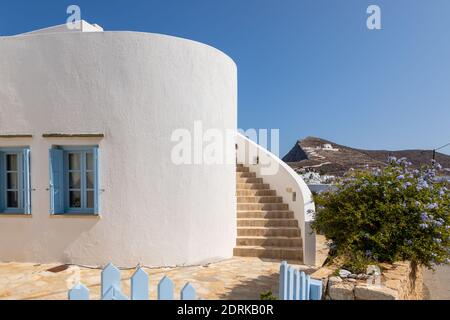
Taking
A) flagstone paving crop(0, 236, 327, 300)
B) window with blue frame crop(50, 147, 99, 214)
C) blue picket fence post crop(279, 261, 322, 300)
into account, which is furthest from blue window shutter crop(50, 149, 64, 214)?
blue picket fence post crop(279, 261, 322, 300)

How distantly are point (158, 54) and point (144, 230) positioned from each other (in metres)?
3.40

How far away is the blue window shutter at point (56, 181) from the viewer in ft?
19.6

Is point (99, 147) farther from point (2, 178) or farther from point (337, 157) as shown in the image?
point (337, 157)

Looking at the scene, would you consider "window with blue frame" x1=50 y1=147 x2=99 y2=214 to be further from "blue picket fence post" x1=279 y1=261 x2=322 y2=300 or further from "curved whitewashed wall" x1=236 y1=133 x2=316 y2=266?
"curved whitewashed wall" x1=236 y1=133 x2=316 y2=266

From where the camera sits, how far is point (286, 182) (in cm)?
823

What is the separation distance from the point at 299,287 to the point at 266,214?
15.2 ft

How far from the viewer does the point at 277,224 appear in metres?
7.61

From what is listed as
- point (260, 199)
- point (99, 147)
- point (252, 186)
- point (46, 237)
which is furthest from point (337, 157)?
point (46, 237)

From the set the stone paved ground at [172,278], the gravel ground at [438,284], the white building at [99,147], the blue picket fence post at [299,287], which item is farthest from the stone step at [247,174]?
the blue picket fence post at [299,287]

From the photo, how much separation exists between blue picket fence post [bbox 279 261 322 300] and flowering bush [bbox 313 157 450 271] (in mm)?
1099

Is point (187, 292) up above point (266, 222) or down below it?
above

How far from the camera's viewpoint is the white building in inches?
232

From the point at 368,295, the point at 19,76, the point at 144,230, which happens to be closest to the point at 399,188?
the point at 368,295

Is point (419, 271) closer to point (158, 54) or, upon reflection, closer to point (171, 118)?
point (171, 118)
